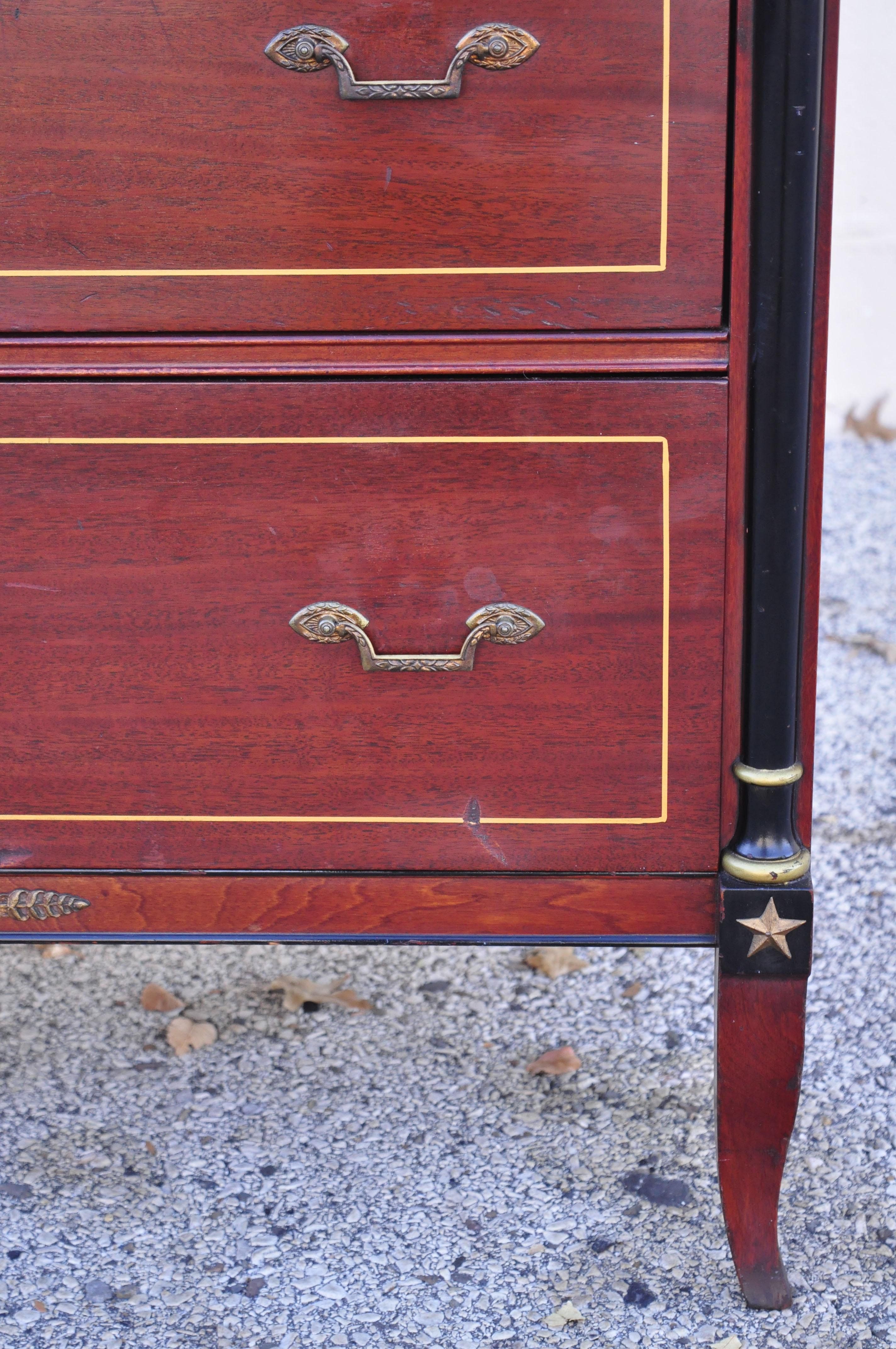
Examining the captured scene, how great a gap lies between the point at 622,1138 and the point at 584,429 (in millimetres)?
738

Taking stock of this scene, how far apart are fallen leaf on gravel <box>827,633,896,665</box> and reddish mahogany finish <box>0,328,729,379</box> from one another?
5.23ft

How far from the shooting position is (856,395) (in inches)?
138

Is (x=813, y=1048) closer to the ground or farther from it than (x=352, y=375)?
closer to the ground

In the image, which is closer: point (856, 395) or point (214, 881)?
point (214, 881)

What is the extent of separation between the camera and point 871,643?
7.92 feet

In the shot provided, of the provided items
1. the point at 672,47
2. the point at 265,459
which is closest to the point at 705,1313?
the point at 265,459

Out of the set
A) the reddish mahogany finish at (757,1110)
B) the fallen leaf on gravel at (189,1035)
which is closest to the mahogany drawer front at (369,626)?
the reddish mahogany finish at (757,1110)

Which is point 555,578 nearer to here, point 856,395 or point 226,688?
point 226,688

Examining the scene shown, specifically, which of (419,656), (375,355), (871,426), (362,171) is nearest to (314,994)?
(419,656)

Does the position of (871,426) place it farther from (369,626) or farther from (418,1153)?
(369,626)

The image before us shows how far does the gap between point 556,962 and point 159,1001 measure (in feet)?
1.56

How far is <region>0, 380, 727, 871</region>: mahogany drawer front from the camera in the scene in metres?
0.92

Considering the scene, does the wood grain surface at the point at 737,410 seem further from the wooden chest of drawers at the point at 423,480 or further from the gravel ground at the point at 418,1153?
the gravel ground at the point at 418,1153

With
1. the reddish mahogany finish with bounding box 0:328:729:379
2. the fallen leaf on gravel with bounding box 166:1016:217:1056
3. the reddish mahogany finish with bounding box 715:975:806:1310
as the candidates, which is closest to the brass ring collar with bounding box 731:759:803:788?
the reddish mahogany finish with bounding box 715:975:806:1310
